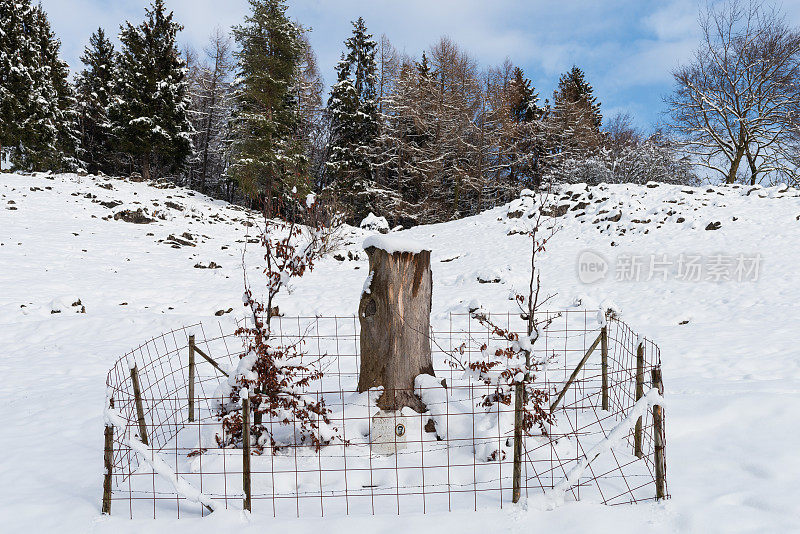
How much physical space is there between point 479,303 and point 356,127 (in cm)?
1653

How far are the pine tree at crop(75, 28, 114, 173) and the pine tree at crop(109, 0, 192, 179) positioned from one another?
3.18m

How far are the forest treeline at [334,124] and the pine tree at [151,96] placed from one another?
0.07 metres

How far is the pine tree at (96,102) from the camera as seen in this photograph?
84.0ft

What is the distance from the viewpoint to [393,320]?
12.3ft

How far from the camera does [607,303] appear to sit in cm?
746

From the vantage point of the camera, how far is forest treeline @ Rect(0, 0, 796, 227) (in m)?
19.8

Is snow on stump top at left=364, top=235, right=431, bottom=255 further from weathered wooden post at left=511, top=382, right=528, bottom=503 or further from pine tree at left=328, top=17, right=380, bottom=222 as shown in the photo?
pine tree at left=328, top=17, right=380, bottom=222

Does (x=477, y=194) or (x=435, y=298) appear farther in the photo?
(x=477, y=194)

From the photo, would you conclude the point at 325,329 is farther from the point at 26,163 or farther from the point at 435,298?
the point at 26,163

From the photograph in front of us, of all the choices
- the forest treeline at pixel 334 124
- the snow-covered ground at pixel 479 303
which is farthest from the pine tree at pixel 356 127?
the snow-covered ground at pixel 479 303

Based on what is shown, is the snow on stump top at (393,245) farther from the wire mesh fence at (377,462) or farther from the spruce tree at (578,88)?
the spruce tree at (578,88)

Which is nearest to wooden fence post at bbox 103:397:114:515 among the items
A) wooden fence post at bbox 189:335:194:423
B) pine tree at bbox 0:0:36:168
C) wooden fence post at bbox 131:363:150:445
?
wooden fence post at bbox 131:363:150:445

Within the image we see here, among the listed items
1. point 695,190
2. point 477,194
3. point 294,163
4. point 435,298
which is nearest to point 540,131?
point 477,194

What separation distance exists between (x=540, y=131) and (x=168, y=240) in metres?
18.9
